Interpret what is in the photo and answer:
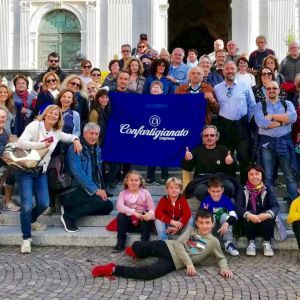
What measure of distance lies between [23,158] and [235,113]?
343 centimetres

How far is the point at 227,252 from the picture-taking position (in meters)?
7.21

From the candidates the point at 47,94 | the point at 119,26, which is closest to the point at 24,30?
the point at 119,26

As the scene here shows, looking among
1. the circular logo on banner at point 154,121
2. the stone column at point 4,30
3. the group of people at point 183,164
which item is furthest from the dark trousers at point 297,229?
the stone column at point 4,30

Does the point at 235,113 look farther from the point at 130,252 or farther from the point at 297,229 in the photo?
the point at 130,252

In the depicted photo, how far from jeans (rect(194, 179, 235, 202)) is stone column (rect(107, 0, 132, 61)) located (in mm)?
13991

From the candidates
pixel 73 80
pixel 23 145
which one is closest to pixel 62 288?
pixel 23 145

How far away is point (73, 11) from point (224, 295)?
18.4 meters

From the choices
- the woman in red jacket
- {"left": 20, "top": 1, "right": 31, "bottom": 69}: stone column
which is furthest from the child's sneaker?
{"left": 20, "top": 1, "right": 31, "bottom": 69}: stone column

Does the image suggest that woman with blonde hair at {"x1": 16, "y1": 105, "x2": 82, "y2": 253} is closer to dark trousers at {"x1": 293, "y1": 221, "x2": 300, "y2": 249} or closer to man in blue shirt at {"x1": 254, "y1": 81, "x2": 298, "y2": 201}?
man in blue shirt at {"x1": 254, "y1": 81, "x2": 298, "y2": 201}

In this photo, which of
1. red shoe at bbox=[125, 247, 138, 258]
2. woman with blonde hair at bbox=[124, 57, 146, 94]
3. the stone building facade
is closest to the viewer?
red shoe at bbox=[125, 247, 138, 258]

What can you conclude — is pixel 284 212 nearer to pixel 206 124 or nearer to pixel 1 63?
pixel 206 124

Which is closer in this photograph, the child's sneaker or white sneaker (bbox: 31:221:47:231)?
the child's sneaker

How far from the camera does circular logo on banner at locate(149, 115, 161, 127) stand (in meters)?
9.10

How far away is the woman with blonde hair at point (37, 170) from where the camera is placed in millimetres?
7258
